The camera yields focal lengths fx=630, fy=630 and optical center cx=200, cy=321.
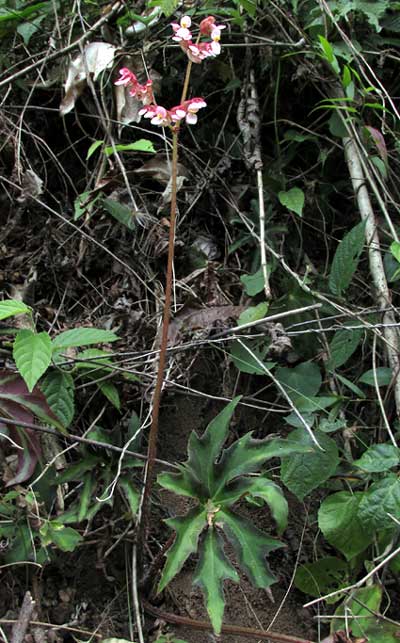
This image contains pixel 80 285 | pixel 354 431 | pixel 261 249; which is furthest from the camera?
pixel 80 285

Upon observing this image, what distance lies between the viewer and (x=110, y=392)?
4.67 feet

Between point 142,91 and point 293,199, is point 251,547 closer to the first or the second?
point 142,91

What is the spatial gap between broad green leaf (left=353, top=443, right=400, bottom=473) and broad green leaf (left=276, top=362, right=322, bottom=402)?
7.9 inches

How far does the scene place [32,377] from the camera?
1.16 meters

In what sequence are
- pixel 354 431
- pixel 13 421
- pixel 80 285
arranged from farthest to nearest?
1. pixel 80 285
2. pixel 354 431
3. pixel 13 421

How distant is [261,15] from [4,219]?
0.91 metres

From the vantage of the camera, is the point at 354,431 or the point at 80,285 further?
the point at 80,285

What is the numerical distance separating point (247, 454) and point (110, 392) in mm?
393

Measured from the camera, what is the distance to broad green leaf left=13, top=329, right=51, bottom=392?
46.1 inches

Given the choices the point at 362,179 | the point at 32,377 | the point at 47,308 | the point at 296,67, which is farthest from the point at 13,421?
the point at 296,67

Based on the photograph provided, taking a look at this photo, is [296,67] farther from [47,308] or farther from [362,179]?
[47,308]

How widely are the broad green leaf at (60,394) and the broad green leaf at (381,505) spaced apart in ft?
2.04

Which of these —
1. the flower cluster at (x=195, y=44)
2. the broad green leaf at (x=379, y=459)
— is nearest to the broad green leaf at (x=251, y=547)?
the broad green leaf at (x=379, y=459)

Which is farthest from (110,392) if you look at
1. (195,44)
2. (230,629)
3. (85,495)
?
(195,44)
